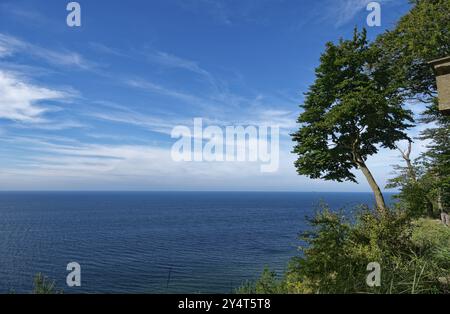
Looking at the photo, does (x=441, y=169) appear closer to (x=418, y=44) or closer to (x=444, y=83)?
(x=418, y=44)

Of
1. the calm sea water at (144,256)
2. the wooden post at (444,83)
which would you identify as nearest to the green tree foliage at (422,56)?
the calm sea water at (144,256)

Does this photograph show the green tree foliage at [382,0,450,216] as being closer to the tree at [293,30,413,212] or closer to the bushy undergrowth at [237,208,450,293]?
the tree at [293,30,413,212]

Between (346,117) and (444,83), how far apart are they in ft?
51.4

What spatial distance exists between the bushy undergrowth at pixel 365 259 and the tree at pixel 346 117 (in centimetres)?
1009

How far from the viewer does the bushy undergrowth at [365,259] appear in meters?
5.91

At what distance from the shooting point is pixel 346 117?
63.7ft

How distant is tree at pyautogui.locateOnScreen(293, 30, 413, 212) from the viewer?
64.3ft

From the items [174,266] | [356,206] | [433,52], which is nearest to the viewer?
[356,206]

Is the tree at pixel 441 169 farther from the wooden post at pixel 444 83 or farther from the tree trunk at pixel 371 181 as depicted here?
the wooden post at pixel 444 83
